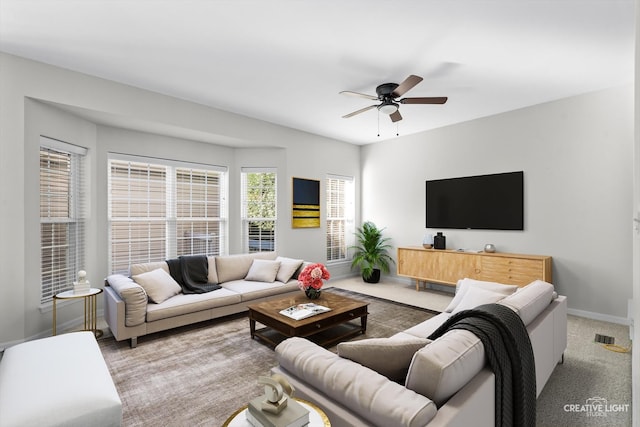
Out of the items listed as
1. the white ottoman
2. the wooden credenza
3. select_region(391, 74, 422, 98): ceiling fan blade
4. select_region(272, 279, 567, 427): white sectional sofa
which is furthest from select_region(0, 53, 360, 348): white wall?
select_region(272, 279, 567, 427): white sectional sofa

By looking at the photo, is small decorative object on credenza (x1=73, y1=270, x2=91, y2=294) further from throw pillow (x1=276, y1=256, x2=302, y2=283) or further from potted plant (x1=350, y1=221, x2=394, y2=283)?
potted plant (x1=350, y1=221, x2=394, y2=283)

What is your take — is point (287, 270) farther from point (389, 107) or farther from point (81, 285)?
point (389, 107)

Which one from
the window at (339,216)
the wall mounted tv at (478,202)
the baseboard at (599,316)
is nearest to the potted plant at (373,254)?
the window at (339,216)

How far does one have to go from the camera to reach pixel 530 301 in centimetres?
210

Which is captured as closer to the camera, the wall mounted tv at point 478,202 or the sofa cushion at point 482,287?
the sofa cushion at point 482,287

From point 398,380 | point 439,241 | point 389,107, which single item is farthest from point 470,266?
point 398,380

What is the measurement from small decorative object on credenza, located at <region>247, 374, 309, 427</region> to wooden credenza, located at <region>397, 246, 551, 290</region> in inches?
166

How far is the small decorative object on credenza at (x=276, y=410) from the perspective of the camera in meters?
1.07

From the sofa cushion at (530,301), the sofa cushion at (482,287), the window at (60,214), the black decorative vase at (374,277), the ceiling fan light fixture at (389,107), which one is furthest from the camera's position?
the black decorative vase at (374,277)

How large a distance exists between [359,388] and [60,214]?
4192 millimetres

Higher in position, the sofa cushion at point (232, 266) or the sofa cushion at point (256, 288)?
the sofa cushion at point (232, 266)

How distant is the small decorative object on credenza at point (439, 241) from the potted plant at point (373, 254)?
3.81 ft

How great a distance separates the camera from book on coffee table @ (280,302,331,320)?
10.2 feet

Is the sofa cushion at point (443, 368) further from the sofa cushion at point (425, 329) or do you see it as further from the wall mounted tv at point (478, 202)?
the wall mounted tv at point (478, 202)
